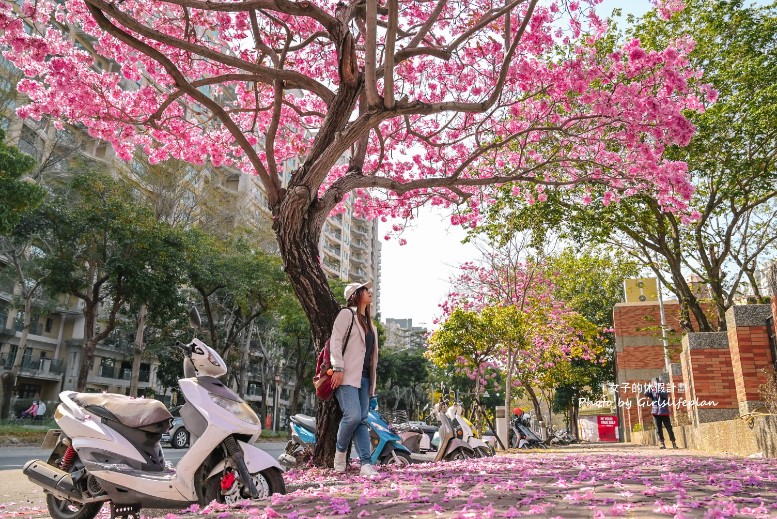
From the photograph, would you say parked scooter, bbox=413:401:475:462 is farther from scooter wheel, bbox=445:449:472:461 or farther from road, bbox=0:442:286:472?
road, bbox=0:442:286:472

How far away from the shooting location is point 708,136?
442 inches

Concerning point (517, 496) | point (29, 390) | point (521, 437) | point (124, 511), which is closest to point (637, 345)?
point (521, 437)

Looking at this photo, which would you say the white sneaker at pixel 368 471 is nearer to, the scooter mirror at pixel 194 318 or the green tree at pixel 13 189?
the scooter mirror at pixel 194 318

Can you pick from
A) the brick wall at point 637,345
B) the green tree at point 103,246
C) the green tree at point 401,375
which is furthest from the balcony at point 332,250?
the green tree at point 103,246

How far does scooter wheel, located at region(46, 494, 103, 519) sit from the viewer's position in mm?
3979

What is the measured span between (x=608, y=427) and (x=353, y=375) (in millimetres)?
34994

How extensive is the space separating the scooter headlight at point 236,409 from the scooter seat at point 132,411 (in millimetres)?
527

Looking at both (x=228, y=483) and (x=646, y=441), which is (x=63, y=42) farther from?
(x=646, y=441)

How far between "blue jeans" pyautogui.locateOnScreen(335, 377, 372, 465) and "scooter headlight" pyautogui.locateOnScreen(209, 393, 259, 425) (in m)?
1.22

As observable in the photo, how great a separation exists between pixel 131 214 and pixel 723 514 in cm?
2008

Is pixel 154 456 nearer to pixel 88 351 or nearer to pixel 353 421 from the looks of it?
pixel 353 421

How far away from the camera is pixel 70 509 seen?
4.14m

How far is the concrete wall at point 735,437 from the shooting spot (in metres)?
7.09

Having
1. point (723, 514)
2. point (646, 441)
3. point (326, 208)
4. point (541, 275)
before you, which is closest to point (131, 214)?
point (541, 275)
